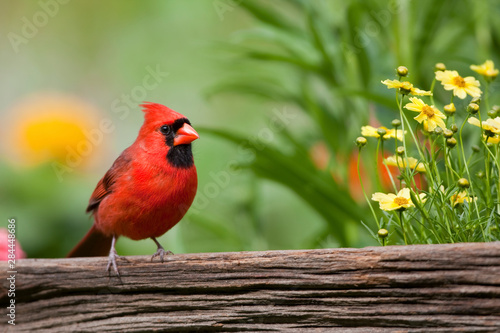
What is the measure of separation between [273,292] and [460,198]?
15.1 inches

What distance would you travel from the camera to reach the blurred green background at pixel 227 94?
1.82 metres

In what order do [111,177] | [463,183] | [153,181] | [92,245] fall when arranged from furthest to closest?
[92,245], [111,177], [153,181], [463,183]

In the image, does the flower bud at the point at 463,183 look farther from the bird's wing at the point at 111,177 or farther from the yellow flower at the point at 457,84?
the bird's wing at the point at 111,177

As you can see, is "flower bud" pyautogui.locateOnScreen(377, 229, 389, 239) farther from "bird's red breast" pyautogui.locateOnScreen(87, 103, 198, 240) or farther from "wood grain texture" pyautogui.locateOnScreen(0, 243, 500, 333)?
"bird's red breast" pyautogui.locateOnScreen(87, 103, 198, 240)

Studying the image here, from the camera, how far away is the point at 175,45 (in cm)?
386

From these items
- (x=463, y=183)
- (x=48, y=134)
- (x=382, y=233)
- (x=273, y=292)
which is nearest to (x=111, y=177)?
(x=273, y=292)

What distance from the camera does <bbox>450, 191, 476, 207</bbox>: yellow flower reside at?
3.78 ft

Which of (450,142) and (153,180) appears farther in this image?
(153,180)

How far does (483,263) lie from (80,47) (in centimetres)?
308

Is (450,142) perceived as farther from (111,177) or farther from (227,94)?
(227,94)

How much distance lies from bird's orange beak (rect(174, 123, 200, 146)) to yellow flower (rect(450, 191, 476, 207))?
61 centimetres

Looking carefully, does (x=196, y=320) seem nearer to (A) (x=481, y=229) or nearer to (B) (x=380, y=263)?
(B) (x=380, y=263)

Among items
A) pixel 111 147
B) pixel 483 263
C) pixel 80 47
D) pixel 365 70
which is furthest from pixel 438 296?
pixel 80 47

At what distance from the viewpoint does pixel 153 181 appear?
1.48m
